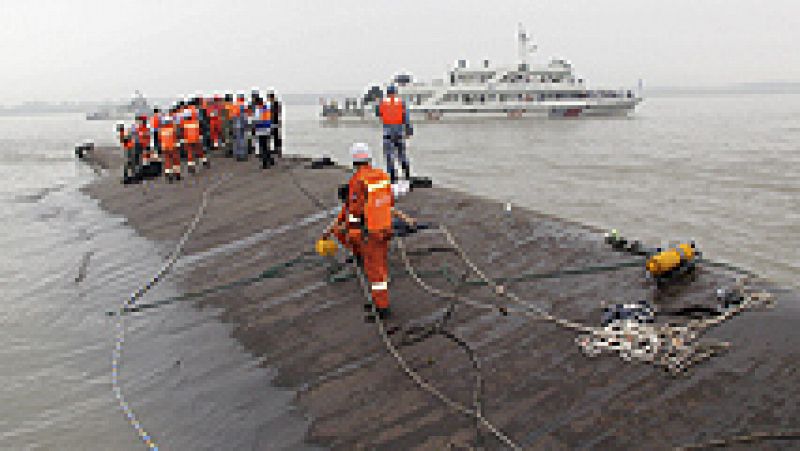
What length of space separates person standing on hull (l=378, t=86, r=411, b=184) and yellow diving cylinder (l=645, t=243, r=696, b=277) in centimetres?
553

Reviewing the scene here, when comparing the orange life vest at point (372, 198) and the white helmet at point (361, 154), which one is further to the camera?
the white helmet at point (361, 154)

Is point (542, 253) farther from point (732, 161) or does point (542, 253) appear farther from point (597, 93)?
point (597, 93)

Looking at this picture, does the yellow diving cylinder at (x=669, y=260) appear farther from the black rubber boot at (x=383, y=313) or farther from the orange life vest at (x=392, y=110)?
the orange life vest at (x=392, y=110)

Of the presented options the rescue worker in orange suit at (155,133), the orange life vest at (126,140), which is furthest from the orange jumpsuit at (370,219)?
the orange life vest at (126,140)

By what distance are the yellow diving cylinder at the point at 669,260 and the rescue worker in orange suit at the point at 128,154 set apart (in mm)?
16523

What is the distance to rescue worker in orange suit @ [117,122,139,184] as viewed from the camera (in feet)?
60.7

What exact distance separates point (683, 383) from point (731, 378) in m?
0.32

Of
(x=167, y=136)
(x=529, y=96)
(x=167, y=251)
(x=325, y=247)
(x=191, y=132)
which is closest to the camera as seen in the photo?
(x=325, y=247)

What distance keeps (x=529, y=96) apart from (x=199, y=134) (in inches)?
1828

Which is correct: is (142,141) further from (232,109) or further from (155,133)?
(232,109)

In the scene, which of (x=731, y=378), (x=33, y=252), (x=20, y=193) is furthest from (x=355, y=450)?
(x=20, y=193)

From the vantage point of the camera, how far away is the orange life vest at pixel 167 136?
50.2ft

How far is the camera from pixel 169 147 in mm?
15734

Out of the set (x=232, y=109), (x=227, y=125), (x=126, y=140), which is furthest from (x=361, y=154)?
(x=126, y=140)
